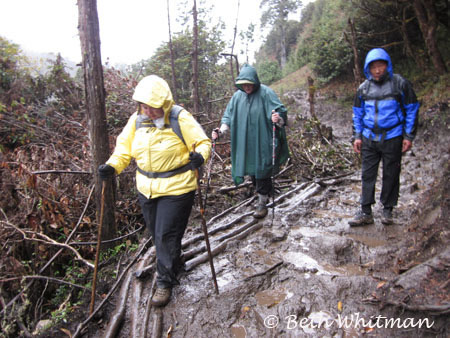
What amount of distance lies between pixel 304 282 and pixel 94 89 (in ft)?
12.1

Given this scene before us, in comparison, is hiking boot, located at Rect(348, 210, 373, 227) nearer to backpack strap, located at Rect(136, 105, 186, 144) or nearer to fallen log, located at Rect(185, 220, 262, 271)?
fallen log, located at Rect(185, 220, 262, 271)

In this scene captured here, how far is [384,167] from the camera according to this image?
4164mm

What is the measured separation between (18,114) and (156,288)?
26.2ft

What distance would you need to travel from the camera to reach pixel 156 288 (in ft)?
10.8

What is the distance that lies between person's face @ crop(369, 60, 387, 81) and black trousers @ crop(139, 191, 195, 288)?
107 inches

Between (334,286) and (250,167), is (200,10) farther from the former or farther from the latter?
(334,286)

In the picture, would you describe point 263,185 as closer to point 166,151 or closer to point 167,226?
point 167,226

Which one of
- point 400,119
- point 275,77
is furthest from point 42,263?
point 275,77

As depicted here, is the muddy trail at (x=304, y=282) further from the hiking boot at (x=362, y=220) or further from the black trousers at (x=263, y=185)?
the black trousers at (x=263, y=185)

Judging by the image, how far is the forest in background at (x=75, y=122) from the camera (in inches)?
167

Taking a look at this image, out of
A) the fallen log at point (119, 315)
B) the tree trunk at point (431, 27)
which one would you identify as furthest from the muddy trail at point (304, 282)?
the tree trunk at point (431, 27)

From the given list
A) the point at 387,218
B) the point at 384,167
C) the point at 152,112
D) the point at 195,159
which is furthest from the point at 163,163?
the point at 387,218

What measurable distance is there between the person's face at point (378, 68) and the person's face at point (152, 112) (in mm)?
2687

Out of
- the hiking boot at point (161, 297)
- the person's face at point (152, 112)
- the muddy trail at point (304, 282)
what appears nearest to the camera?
the muddy trail at point (304, 282)
